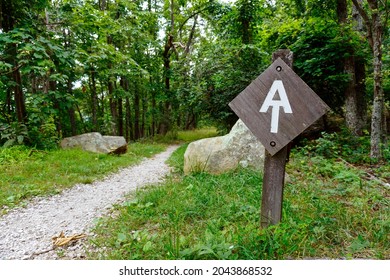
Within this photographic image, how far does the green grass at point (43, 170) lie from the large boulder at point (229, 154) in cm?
268

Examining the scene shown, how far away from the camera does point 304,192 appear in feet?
12.4

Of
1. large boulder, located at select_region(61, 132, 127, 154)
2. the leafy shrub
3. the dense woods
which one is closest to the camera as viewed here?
the dense woods

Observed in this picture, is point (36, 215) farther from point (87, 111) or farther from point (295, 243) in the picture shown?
point (87, 111)

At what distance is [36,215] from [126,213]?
1561 millimetres

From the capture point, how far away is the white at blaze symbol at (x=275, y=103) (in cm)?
219

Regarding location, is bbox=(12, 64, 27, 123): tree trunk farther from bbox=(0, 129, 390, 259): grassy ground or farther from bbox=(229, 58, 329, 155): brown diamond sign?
bbox=(229, 58, 329, 155): brown diamond sign

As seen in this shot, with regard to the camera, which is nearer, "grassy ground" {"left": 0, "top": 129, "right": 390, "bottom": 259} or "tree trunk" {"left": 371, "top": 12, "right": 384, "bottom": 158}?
"grassy ground" {"left": 0, "top": 129, "right": 390, "bottom": 259}

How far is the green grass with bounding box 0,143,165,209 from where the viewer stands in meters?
4.61

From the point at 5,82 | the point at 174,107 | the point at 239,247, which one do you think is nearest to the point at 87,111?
the point at 174,107

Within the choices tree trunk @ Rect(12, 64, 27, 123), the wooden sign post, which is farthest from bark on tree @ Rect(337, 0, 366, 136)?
tree trunk @ Rect(12, 64, 27, 123)

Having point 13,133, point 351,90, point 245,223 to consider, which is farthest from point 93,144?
point 351,90

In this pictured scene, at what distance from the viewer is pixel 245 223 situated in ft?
9.39

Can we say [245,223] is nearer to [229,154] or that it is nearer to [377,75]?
[229,154]

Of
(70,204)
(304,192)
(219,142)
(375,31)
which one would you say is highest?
(375,31)
